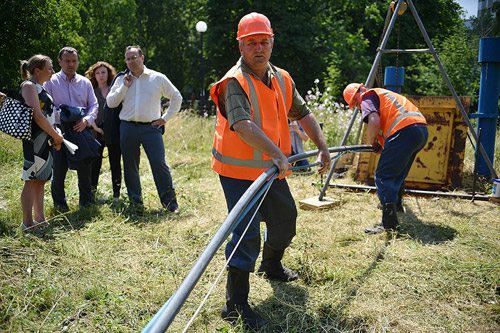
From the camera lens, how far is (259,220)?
9.18ft

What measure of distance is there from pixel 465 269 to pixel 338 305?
47.9 inches

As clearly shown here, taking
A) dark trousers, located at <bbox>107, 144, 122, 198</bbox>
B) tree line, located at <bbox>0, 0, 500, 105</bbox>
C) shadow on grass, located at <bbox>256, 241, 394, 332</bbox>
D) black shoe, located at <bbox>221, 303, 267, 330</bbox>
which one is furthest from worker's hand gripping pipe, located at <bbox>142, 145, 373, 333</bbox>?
tree line, located at <bbox>0, 0, 500, 105</bbox>

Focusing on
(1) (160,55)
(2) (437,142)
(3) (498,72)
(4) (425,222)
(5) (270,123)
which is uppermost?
(1) (160,55)

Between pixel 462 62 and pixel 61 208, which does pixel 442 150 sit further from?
Result: pixel 462 62

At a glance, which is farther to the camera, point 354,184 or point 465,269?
→ point 354,184

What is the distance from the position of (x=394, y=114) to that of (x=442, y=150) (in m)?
2.35

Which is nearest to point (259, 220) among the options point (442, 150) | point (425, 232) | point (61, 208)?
point (425, 232)

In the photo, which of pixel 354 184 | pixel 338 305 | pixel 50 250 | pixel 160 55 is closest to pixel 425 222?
pixel 354 184

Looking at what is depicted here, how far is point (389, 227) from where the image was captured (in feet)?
14.7

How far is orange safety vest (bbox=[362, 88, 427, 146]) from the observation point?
4387 millimetres

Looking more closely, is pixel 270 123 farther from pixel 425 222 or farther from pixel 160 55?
pixel 160 55

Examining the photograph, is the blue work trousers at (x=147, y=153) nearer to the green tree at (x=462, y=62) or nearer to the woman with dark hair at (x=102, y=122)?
the woman with dark hair at (x=102, y=122)

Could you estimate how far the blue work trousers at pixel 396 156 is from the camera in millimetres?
4355

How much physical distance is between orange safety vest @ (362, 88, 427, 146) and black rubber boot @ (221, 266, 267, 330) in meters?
2.57
